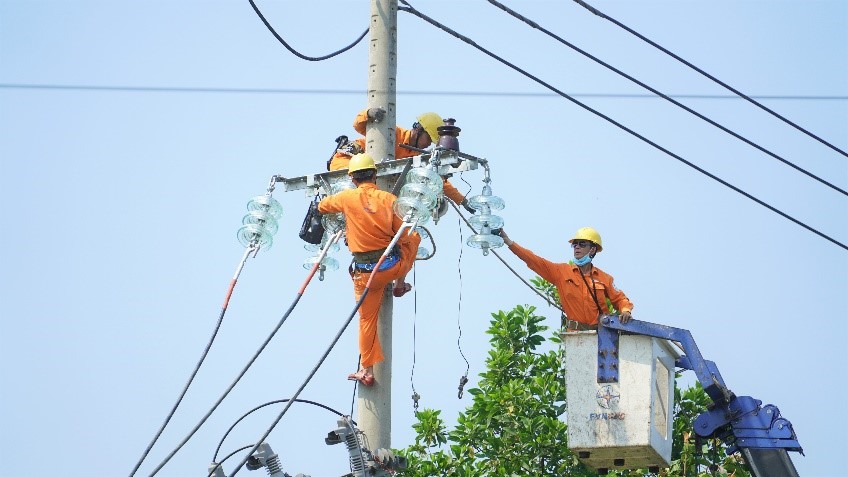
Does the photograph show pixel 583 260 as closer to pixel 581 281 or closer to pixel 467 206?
pixel 581 281

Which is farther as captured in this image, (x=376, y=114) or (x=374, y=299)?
(x=376, y=114)

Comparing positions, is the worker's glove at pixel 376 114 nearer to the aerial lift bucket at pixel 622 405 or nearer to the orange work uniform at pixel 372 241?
the orange work uniform at pixel 372 241

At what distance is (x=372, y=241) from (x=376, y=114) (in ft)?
3.61

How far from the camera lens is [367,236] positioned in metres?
16.6

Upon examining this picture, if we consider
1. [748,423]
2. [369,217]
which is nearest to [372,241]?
[369,217]

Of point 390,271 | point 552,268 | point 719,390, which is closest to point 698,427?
point 719,390

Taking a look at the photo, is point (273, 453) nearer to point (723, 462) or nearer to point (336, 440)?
point (336, 440)

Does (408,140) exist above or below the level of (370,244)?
above

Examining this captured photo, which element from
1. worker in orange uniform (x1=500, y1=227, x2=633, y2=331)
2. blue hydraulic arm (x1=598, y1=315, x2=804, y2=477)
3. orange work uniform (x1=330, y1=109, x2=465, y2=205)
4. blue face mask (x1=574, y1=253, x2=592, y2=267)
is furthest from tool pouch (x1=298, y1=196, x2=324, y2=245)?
blue hydraulic arm (x1=598, y1=315, x2=804, y2=477)

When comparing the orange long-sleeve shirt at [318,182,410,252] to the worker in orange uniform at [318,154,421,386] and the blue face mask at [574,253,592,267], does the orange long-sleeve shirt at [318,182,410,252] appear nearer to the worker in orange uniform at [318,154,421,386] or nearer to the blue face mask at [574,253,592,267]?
the worker in orange uniform at [318,154,421,386]

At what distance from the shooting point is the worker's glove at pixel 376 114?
17062mm

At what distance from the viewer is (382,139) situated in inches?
672

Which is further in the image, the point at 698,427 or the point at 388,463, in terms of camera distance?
the point at 698,427

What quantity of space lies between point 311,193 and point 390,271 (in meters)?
1.27
